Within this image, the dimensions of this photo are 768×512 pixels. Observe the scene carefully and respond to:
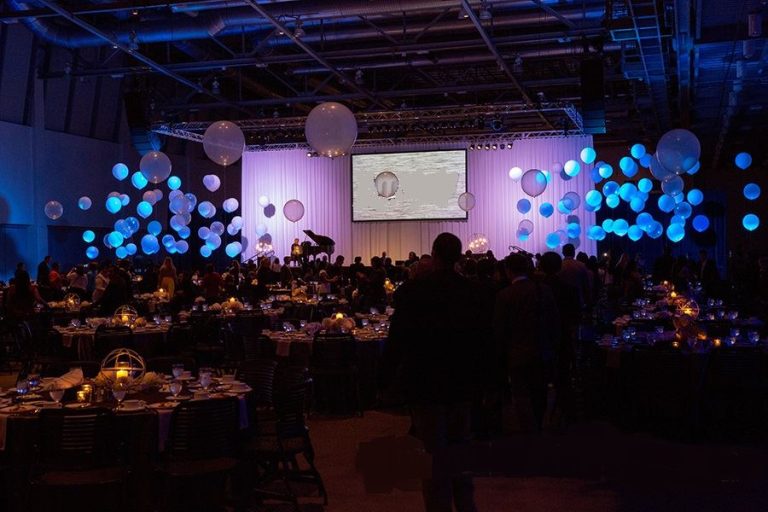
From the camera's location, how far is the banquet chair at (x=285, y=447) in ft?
17.4

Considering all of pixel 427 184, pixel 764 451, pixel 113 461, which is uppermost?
pixel 427 184

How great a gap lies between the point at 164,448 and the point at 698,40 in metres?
10.1

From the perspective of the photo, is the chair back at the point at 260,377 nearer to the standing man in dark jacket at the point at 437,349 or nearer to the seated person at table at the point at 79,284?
the standing man in dark jacket at the point at 437,349

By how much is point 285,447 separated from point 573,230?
15.7 meters

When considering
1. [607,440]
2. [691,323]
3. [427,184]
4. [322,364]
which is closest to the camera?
[607,440]

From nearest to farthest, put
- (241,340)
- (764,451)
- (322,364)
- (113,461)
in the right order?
(113,461)
(764,451)
(322,364)
(241,340)

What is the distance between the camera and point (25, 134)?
61.3 ft

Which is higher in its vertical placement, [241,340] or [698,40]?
[698,40]

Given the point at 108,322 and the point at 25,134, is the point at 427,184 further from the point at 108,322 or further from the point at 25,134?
the point at 108,322

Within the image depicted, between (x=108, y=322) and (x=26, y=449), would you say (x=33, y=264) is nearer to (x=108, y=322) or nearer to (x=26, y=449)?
(x=108, y=322)

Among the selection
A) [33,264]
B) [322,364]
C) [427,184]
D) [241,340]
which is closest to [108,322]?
[241,340]

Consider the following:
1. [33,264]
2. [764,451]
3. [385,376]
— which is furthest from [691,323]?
[33,264]

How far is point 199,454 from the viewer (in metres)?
4.82

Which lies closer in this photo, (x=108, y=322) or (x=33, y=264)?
(x=108, y=322)
